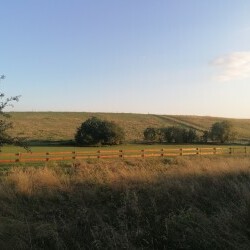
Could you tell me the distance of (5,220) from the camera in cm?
665

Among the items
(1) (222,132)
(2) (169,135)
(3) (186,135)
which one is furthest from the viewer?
(1) (222,132)

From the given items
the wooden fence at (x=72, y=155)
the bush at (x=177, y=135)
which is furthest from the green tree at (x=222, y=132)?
the wooden fence at (x=72, y=155)

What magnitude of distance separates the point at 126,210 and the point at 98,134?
58626 mm

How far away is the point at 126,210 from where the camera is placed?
6820 millimetres

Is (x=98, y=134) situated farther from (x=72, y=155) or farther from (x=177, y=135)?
(x=72, y=155)

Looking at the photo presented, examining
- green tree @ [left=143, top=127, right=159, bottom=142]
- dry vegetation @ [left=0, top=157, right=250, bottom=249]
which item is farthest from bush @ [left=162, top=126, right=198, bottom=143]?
dry vegetation @ [left=0, top=157, right=250, bottom=249]

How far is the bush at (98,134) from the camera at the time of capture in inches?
2544

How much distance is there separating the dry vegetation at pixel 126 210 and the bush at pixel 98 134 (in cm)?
5448

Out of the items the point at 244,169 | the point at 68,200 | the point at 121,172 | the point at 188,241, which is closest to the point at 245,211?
the point at 188,241

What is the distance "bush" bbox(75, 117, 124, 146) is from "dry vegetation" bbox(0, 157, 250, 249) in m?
54.5

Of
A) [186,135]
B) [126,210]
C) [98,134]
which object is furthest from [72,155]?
[186,135]

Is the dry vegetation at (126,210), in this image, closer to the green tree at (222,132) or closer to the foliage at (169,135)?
the foliage at (169,135)

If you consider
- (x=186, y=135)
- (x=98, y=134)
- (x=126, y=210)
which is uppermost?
(x=126, y=210)

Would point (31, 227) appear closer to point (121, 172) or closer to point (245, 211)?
point (245, 211)
